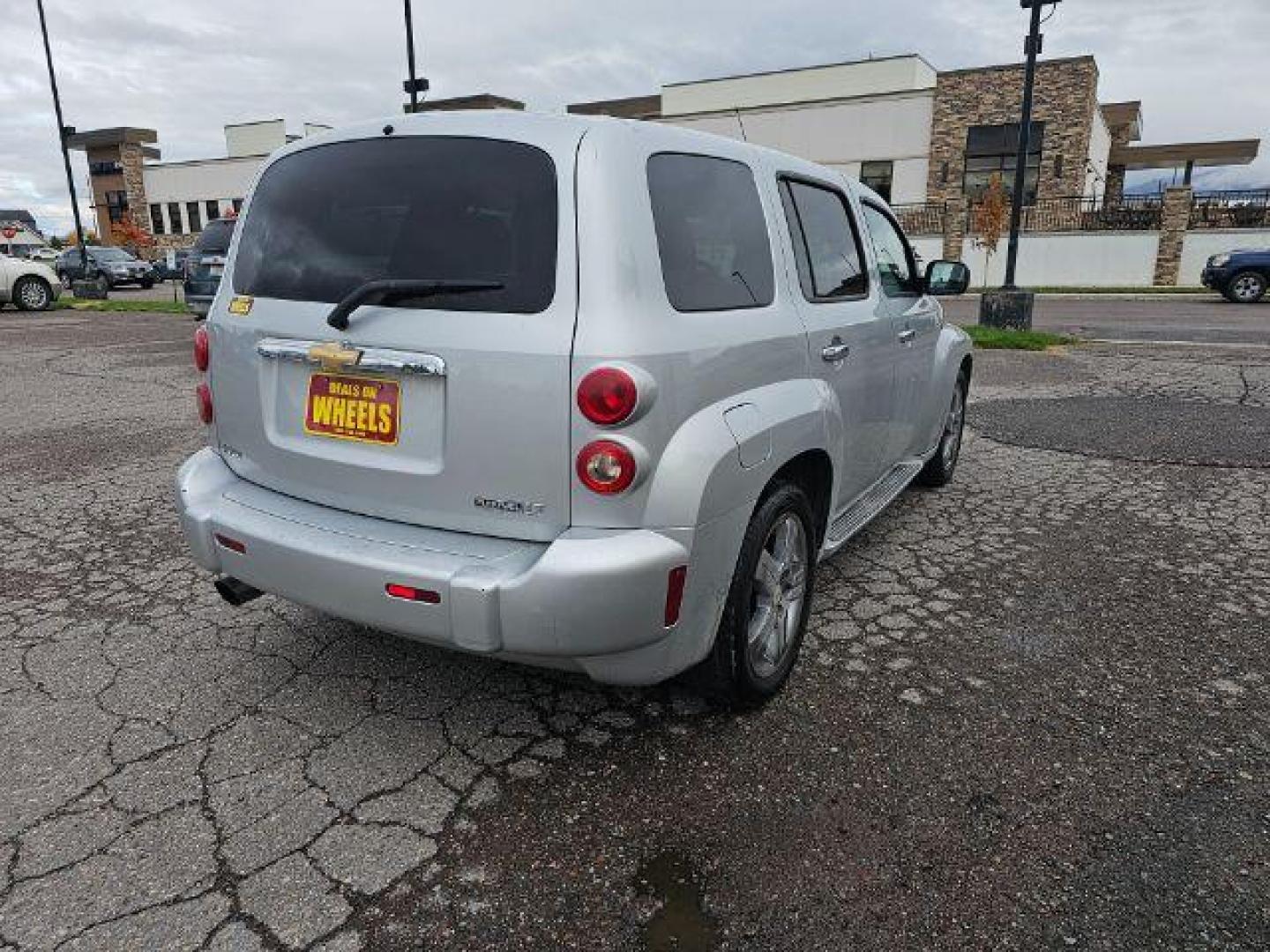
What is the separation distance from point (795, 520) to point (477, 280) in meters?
1.36

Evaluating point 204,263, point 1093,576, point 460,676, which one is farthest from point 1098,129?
point 460,676

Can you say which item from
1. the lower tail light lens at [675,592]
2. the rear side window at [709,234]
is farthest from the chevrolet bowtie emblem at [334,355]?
the lower tail light lens at [675,592]

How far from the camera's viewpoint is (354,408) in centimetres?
253

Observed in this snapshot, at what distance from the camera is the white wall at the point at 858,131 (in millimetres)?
32625

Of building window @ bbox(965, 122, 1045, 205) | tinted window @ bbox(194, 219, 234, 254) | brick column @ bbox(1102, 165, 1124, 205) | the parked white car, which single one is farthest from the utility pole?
brick column @ bbox(1102, 165, 1124, 205)

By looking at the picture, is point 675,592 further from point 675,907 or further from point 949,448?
point 949,448

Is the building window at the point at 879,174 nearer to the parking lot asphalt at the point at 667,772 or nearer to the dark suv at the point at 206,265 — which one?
the dark suv at the point at 206,265

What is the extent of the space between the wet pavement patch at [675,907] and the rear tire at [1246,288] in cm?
2363

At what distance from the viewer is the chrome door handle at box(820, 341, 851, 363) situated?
3.13 metres

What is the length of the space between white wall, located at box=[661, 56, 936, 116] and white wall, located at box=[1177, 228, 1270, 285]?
13.9 m

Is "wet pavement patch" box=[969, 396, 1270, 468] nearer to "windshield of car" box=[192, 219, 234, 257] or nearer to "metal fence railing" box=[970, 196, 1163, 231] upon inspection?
"windshield of car" box=[192, 219, 234, 257]

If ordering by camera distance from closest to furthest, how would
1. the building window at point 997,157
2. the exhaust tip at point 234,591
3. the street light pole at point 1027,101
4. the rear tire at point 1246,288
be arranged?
the exhaust tip at point 234,591
the street light pole at point 1027,101
the rear tire at point 1246,288
the building window at point 997,157

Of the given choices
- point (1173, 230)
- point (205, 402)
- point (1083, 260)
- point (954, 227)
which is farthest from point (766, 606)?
point (1173, 230)

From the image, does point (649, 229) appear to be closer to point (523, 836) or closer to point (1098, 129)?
point (523, 836)
